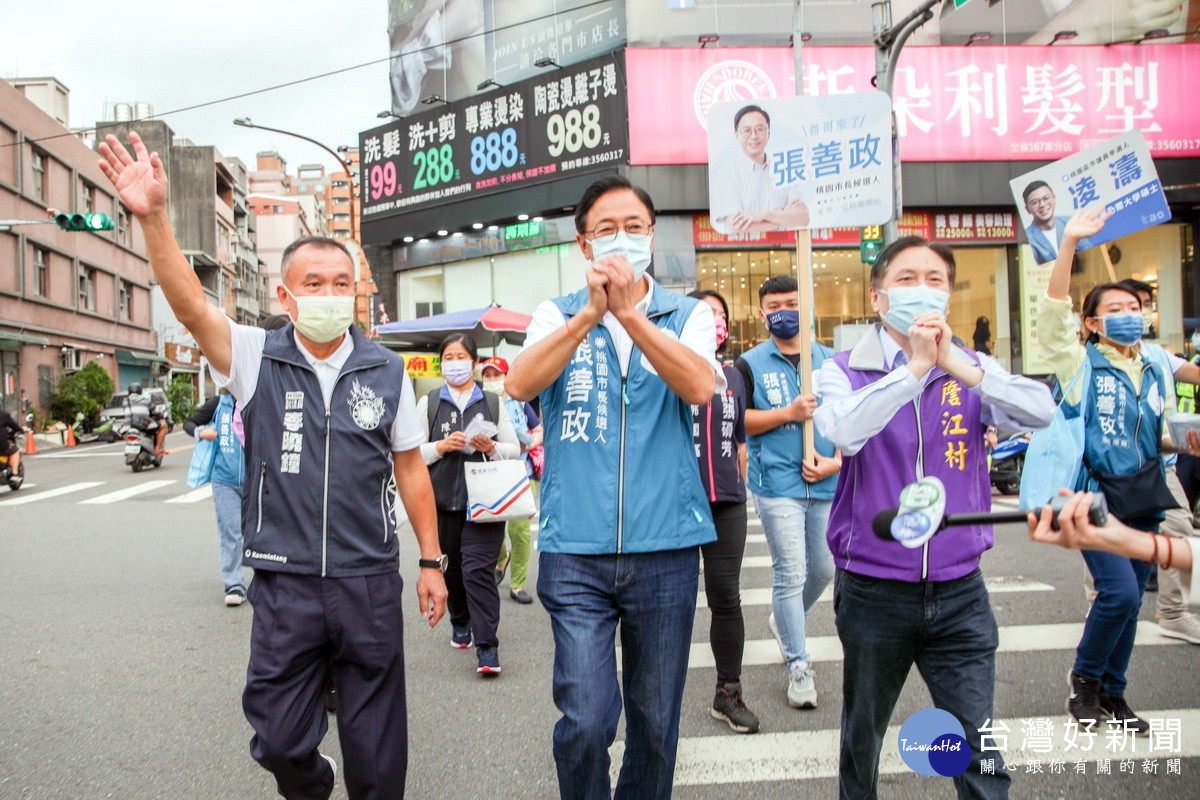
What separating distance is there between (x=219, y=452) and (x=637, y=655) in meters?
4.89

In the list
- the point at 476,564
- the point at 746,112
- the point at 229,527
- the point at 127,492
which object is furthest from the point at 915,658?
the point at 127,492

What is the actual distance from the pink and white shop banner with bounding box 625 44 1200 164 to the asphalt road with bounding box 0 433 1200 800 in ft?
42.6

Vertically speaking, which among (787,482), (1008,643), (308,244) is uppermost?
(308,244)

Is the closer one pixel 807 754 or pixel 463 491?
pixel 807 754

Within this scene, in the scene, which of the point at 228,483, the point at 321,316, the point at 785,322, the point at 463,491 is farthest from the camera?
the point at 228,483

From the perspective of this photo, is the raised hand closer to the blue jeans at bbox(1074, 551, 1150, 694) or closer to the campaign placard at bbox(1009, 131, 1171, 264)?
the blue jeans at bbox(1074, 551, 1150, 694)

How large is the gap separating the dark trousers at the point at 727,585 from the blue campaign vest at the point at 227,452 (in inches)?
153

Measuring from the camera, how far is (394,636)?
277 cm

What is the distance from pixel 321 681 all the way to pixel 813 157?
3.14 metres

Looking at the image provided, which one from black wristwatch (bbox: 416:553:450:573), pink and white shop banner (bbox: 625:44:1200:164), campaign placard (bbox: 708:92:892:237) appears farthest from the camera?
pink and white shop banner (bbox: 625:44:1200:164)

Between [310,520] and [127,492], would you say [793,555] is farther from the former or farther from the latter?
[127,492]

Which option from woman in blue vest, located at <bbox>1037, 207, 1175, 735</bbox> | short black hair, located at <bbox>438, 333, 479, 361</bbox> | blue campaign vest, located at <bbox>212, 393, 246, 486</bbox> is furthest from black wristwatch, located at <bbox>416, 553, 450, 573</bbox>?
blue campaign vest, located at <bbox>212, 393, 246, 486</bbox>

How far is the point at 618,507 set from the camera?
2402 millimetres

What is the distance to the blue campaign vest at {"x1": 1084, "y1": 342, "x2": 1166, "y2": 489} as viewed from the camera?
3705 mm
